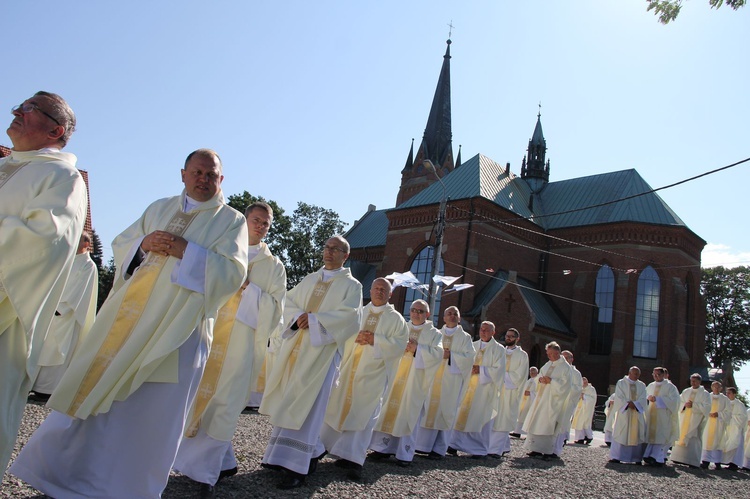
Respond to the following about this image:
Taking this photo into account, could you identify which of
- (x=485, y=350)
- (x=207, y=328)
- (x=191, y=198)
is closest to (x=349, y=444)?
(x=207, y=328)

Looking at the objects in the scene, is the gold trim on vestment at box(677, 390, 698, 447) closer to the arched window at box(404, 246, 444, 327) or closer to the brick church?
the brick church

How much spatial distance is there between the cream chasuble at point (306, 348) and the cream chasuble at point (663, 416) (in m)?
11.4

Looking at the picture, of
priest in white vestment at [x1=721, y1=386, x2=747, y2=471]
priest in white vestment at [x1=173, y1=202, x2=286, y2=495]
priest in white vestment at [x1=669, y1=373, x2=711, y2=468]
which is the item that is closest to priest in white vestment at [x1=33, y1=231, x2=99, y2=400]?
priest in white vestment at [x1=173, y1=202, x2=286, y2=495]

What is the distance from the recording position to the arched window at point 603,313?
3462 cm

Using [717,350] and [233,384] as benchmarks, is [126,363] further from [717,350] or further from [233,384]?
[717,350]

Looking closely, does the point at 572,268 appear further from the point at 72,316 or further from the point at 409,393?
the point at 72,316

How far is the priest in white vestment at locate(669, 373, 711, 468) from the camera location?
16453 millimetres

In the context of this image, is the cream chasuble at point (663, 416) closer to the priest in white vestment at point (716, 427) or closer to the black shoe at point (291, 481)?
the priest in white vestment at point (716, 427)

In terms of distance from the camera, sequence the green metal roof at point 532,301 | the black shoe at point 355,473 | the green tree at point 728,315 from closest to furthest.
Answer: the black shoe at point 355,473, the green metal roof at point 532,301, the green tree at point 728,315

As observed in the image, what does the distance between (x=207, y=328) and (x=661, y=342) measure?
33373 mm

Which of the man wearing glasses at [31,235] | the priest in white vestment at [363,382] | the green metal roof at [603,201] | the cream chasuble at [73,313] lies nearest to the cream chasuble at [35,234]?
the man wearing glasses at [31,235]

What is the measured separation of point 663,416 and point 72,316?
1322cm

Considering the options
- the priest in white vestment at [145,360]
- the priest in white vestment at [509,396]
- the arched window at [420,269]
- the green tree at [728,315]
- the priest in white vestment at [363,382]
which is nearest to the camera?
the priest in white vestment at [145,360]

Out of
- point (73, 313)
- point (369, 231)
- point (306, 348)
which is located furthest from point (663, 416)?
point (369, 231)
